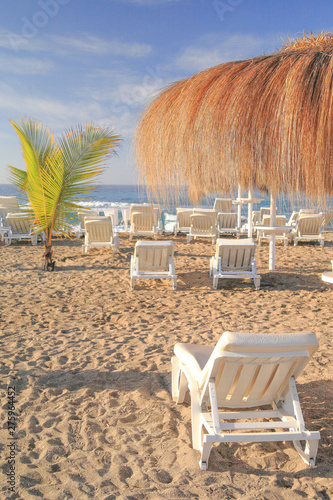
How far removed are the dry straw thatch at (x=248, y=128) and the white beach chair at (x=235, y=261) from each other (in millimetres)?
4129

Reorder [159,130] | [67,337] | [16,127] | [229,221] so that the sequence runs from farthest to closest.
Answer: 1. [229,221]
2. [16,127]
3. [67,337]
4. [159,130]

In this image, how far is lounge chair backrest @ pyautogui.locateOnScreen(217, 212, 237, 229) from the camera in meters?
12.5

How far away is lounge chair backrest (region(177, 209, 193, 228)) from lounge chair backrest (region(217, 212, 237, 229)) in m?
0.97

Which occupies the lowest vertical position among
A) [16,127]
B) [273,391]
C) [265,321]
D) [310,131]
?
[265,321]

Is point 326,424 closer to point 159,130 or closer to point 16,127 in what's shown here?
point 159,130

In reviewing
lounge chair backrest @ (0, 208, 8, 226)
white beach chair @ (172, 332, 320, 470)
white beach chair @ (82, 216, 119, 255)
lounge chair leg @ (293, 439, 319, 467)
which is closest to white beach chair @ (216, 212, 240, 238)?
white beach chair @ (82, 216, 119, 255)

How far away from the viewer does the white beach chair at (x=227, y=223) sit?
40.7 feet

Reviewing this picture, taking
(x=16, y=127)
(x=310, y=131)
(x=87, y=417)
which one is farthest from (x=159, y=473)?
(x=16, y=127)

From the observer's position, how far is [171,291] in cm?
669

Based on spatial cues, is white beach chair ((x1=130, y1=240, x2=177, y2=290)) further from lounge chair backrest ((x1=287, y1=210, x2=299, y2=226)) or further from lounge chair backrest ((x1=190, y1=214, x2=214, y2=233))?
lounge chair backrest ((x1=287, y1=210, x2=299, y2=226))

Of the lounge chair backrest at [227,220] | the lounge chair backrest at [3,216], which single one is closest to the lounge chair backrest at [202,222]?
the lounge chair backrest at [227,220]

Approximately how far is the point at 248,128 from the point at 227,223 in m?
10.3

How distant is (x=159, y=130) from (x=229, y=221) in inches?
400

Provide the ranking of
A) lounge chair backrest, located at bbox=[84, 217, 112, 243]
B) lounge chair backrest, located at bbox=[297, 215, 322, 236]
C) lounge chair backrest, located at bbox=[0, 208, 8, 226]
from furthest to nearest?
lounge chair backrest, located at bbox=[0, 208, 8, 226]
lounge chair backrest, located at bbox=[297, 215, 322, 236]
lounge chair backrest, located at bbox=[84, 217, 112, 243]
